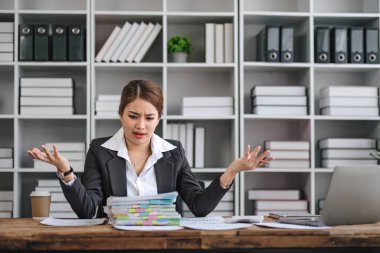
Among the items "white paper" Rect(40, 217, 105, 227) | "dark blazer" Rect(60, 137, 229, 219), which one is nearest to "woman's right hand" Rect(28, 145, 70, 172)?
"white paper" Rect(40, 217, 105, 227)

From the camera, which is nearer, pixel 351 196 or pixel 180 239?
pixel 180 239

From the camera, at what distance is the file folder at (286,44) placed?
4180mm

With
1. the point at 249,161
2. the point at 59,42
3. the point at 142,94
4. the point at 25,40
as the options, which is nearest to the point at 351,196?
the point at 249,161

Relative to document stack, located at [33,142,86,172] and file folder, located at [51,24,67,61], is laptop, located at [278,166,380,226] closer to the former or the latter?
document stack, located at [33,142,86,172]

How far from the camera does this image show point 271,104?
4.19 m

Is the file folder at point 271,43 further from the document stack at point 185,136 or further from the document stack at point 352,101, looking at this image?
the document stack at point 185,136

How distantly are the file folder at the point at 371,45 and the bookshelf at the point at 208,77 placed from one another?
0.18ft

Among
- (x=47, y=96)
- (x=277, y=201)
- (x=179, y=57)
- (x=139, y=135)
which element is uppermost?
A: (x=179, y=57)

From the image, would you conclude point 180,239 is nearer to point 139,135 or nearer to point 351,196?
point 351,196

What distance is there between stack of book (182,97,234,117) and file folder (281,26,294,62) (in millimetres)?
522

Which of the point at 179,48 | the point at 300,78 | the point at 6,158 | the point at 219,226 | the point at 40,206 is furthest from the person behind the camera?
the point at 300,78

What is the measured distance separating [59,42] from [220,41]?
Answer: 1098 mm

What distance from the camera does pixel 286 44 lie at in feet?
13.7

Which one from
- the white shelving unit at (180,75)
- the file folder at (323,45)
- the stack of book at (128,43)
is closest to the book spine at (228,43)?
the white shelving unit at (180,75)
